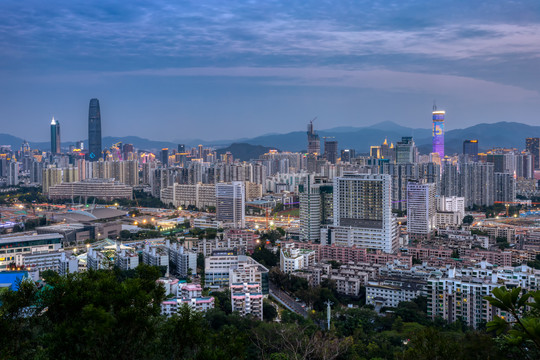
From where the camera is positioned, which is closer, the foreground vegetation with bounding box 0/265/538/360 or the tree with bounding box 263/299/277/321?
the foreground vegetation with bounding box 0/265/538/360

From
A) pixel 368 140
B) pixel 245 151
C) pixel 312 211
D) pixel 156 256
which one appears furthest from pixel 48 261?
pixel 368 140

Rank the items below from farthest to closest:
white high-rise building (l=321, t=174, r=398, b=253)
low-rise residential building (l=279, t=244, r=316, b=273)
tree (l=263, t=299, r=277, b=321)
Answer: white high-rise building (l=321, t=174, r=398, b=253)
low-rise residential building (l=279, t=244, r=316, b=273)
tree (l=263, t=299, r=277, b=321)

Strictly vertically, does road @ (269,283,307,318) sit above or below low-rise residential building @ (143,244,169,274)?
below

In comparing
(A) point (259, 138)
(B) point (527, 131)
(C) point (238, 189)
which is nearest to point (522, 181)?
(C) point (238, 189)

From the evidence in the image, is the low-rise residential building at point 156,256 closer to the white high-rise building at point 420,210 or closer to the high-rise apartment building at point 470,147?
the white high-rise building at point 420,210

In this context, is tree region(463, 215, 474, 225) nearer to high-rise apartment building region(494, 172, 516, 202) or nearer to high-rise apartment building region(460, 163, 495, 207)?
high-rise apartment building region(460, 163, 495, 207)

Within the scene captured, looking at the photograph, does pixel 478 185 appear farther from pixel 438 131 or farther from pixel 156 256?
pixel 438 131

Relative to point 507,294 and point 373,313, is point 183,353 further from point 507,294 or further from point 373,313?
point 373,313

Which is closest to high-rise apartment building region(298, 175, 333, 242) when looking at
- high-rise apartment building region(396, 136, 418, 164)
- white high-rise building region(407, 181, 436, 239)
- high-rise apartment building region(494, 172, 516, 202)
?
white high-rise building region(407, 181, 436, 239)
